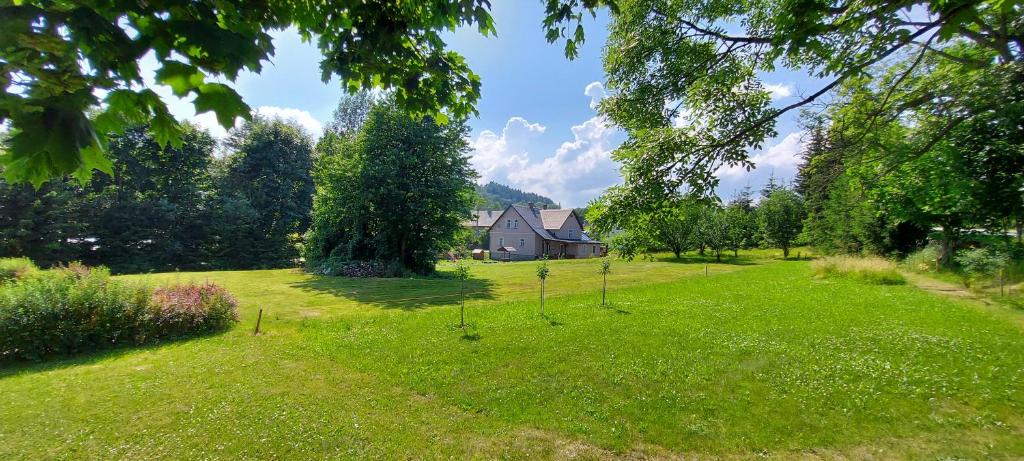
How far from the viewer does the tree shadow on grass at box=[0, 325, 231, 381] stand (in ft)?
22.2

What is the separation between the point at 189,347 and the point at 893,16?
41.9ft

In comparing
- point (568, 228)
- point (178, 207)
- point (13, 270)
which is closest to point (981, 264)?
point (13, 270)

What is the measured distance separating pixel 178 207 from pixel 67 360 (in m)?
29.3

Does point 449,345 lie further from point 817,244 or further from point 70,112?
point 817,244

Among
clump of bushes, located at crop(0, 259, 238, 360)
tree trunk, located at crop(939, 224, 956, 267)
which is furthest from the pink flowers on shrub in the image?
tree trunk, located at crop(939, 224, 956, 267)

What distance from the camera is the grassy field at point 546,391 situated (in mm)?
4590

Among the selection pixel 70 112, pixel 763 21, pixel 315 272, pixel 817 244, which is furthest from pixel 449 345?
pixel 817 244

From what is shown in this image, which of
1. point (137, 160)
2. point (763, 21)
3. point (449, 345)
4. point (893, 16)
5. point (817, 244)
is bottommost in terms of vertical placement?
point (449, 345)

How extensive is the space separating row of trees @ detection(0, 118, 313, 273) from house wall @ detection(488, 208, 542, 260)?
24.1 m

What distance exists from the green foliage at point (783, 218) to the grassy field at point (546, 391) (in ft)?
115

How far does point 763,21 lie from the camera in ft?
19.1

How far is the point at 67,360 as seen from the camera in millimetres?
7332

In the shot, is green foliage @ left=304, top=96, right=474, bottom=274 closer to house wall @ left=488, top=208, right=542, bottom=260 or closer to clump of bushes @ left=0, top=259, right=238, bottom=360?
clump of bushes @ left=0, top=259, right=238, bottom=360

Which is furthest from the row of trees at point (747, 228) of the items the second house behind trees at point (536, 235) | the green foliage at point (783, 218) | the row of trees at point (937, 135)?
the second house behind trees at point (536, 235)
